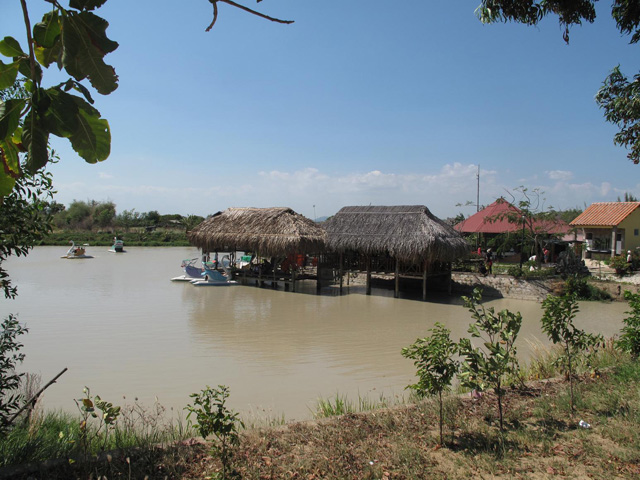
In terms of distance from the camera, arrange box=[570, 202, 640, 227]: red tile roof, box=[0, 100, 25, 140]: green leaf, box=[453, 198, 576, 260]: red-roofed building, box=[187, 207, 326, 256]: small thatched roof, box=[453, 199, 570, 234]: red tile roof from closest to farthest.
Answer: box=[0, 100, 25, 140]: green leaf, box=[187, 207, 326, 256]: small thatched roof, box=[453, 198, 576, 260]: red-roofed building, box=[453, 199, 570, 234]: red tile roof, box=[570, 202, 640, 227]: red tile roof

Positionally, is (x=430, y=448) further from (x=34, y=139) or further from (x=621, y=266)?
(x=621, y=266)

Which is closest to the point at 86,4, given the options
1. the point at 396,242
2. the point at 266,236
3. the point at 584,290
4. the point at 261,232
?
the point at 396,242

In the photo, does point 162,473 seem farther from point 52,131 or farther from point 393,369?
point 393,369

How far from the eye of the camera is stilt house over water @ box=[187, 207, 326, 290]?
1650 centimetres

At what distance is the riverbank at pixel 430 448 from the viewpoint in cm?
301

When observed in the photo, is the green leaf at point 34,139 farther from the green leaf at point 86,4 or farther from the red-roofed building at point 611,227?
the red-roofed building at point 611,227

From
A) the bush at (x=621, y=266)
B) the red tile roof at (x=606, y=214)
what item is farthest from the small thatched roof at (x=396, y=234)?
the red tile roof at (x=606, y=214)

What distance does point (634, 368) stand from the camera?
198 inches

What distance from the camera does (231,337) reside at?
32.3 feet

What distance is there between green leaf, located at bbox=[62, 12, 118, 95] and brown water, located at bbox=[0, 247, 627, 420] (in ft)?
14.6

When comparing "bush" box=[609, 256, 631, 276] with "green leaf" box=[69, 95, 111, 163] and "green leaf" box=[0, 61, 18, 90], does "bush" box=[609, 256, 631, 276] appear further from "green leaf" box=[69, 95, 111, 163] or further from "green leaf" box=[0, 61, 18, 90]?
"green leaf" box=[0, 61, 18, 90]

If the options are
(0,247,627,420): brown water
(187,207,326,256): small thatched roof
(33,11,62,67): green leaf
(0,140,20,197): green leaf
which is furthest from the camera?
(187,207,326,256): small thatched roof

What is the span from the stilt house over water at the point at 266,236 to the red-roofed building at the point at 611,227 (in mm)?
14885

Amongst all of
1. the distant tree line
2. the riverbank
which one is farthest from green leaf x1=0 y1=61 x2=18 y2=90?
the distant tree line
